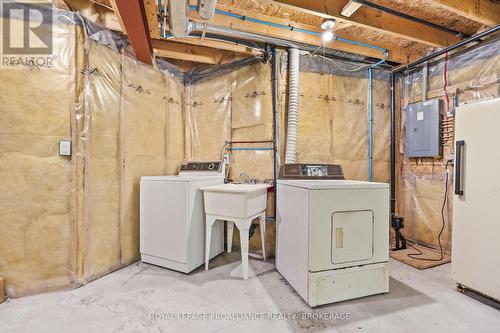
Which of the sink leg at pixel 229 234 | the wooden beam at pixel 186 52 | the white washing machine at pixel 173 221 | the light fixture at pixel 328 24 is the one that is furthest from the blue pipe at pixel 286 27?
the sink leg at pixel 229 234

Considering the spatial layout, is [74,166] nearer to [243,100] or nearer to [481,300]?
[243,100]

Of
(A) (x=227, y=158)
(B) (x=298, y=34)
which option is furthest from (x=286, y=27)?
(A) (x=227, y=158)

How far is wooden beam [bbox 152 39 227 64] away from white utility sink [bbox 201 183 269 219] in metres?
1.65

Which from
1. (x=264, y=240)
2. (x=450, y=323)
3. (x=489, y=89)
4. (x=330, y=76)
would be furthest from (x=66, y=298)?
(x=489, y=89)

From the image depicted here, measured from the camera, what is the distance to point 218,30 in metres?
2.31

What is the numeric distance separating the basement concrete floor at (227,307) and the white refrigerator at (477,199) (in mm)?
224

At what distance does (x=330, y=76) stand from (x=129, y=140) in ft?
8.12

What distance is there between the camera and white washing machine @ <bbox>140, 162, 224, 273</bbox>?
7.02 ft

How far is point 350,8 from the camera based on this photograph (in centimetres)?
204

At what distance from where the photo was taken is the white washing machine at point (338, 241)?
5.41 ft

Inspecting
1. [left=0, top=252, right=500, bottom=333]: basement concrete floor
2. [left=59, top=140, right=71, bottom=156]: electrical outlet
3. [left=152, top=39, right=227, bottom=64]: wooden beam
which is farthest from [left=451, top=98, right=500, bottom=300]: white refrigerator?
[left=59, top=140, right=71, bottom=156]: electrical outlet

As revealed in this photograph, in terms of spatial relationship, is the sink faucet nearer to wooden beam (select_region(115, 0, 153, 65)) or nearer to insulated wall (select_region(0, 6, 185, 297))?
insulated wall (select_region(0, 6, 185, 297))

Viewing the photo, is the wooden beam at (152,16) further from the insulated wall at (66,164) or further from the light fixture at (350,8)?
the light fixture at (350,8)

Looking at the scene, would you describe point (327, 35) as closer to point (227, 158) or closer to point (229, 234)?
point (227, 158)
